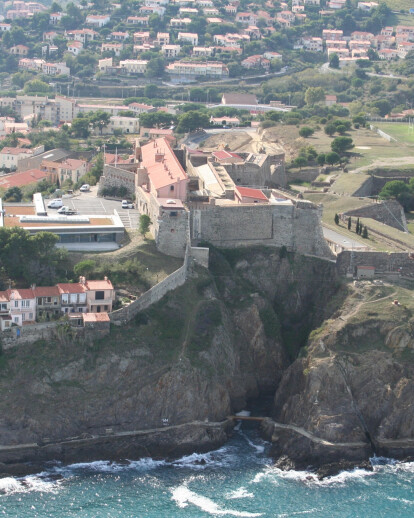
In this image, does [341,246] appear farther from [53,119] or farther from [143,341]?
[53,119]

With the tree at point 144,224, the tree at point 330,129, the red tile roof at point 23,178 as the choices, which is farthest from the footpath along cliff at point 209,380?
the tree at point 330,129

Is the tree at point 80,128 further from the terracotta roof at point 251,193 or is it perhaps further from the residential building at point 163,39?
the residential building at point 163,39

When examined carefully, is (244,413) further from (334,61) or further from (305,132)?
(334,61)

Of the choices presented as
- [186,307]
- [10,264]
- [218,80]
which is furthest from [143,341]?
[218,80]

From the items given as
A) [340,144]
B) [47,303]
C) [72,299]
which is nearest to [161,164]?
[72,299]

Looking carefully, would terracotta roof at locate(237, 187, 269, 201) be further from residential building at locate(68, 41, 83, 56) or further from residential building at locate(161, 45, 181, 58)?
residential building at locate(68, 41, 83, 56)

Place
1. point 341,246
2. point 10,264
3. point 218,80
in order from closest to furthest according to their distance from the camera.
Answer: point 10,264 → point 341,246 → point 218,80

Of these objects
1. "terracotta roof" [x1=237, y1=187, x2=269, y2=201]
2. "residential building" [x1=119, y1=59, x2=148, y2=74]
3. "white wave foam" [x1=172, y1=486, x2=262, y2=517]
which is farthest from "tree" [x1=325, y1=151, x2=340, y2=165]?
"residential building" [x1=119, y1=59, x2=148, y2=74]
